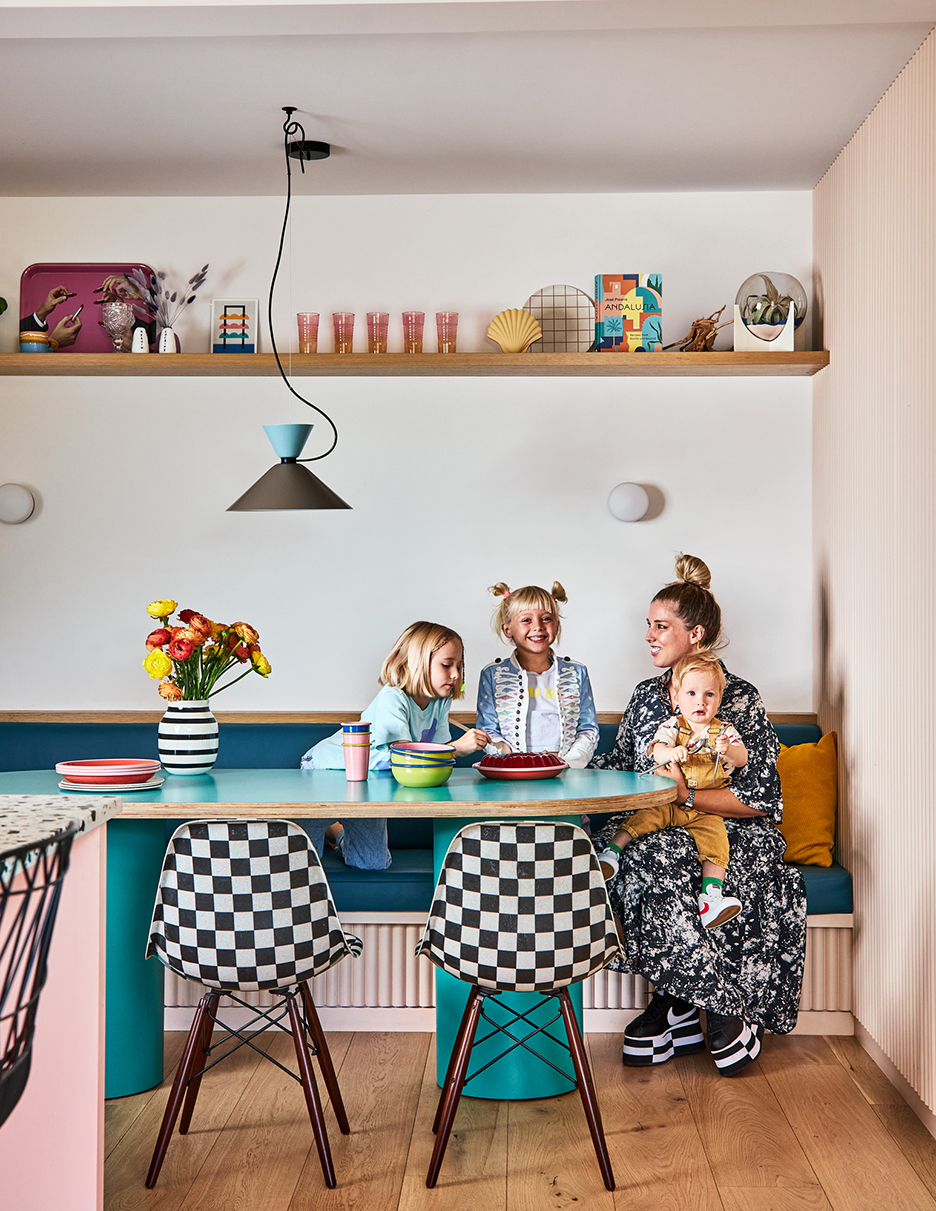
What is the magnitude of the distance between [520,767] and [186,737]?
2.81 ft

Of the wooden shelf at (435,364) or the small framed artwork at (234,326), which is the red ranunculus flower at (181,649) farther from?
the small framed artwork at (234,326)

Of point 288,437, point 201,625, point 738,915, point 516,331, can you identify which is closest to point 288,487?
point 288,437

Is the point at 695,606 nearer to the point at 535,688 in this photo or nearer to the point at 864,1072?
the point at 535,688

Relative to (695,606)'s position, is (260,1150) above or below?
below

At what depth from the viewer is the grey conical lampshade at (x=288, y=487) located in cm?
313

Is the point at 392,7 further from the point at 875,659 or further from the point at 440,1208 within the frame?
the point at 440,1208

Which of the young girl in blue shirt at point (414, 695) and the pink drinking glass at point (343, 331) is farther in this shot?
the pink drinking glass at point (343, 331)

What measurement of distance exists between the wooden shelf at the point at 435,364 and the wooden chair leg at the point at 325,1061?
210 cm

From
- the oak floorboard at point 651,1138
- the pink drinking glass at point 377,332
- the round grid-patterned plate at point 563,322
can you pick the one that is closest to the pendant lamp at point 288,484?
the pink drinking glass at point 377,332

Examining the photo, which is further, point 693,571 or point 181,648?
point 693,571

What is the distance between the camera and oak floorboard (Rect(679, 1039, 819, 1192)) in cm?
245

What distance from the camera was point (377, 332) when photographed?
385cm

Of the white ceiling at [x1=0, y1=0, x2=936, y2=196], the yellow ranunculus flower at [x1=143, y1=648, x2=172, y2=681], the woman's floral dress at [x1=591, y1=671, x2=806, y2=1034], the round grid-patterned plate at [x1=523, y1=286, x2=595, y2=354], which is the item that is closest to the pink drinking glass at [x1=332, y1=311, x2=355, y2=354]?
the white ceiling at [x1=0, y1=0, x2=936, y2=196]

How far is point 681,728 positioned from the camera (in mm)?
3148
